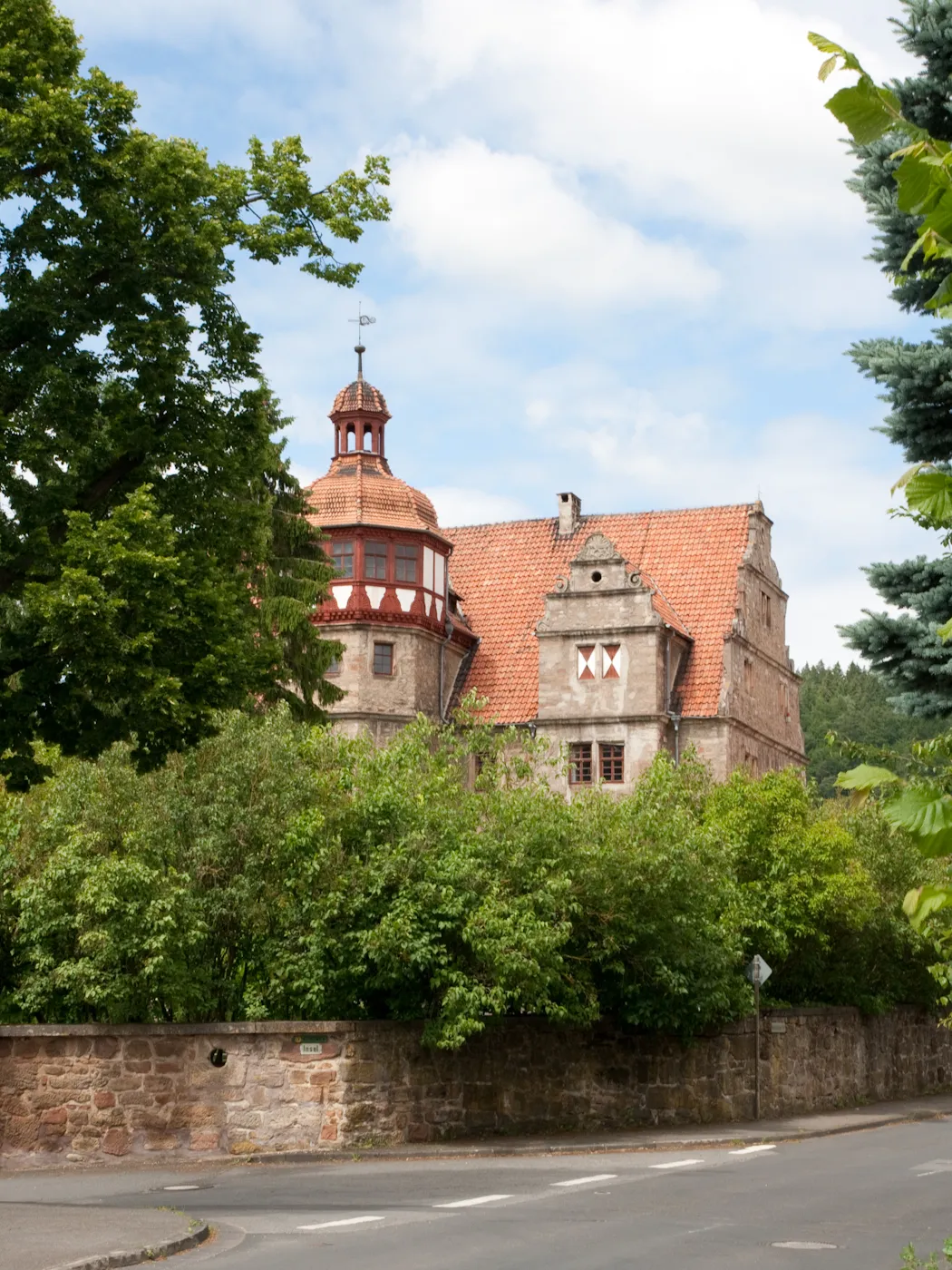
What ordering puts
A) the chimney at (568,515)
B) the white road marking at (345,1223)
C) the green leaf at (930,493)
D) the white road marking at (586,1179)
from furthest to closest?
the chimney at (568,515), the white road marking at (586,1179), the white road marking at (345,1223), the green leaf at (930,493)

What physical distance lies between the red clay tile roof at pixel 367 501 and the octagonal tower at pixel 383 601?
0.03 m

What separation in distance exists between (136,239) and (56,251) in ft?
3.01

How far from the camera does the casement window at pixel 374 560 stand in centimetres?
5022

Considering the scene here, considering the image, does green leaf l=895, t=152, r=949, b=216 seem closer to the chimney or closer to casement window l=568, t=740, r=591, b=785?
casement window l=568, t=740, r=591, b=785

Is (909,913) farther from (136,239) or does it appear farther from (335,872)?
(335,872)

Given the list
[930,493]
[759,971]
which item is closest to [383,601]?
[759,971]

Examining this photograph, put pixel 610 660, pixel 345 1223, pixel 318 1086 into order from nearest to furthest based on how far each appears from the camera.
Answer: pixel 345 1223 → pixel 318 1086 → pixel 610 660

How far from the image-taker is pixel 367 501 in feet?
166

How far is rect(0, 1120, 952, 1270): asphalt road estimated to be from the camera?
40.4ft

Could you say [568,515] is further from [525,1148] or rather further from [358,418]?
[525,1148]

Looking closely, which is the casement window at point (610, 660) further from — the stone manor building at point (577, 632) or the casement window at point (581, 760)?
the casement window at point (581, 760)

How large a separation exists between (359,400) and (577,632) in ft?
35.9

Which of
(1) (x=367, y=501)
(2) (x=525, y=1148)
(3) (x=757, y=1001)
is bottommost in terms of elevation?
(2) (x=525, y=1148)

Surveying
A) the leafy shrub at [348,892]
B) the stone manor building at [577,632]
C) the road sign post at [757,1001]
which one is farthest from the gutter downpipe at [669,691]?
the leafy shrub at [348,892]
